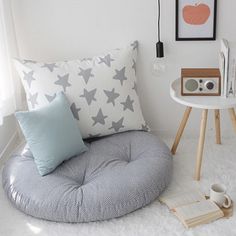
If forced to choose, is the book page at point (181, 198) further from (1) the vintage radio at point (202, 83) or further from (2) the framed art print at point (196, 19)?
(2) the framed art print at point (196, 19)

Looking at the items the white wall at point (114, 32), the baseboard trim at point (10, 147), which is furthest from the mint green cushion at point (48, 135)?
the white wall at point (114, 32)

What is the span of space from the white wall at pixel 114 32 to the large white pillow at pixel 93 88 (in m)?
0.12

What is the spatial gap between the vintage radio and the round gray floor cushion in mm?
347

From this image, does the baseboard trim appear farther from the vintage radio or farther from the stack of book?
the stack of book

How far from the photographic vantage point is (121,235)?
1746 mm

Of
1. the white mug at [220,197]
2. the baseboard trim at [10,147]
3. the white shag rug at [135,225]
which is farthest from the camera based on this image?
the baseboard trim at [10,147]

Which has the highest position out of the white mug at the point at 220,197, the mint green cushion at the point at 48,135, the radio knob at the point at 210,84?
the radio knob at the point at 210,84

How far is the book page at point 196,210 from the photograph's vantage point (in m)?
1.81

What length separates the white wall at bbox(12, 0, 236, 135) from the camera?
7.59 feet

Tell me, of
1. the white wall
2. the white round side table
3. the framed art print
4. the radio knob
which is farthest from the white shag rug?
the framed art print

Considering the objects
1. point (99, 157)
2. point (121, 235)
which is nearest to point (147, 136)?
point (99, 157)

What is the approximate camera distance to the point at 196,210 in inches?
72.4

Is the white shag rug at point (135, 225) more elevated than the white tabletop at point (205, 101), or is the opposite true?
the white tabletop at point (205, 101)

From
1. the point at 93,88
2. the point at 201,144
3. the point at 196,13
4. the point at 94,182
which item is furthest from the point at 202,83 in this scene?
the point at 94,182
